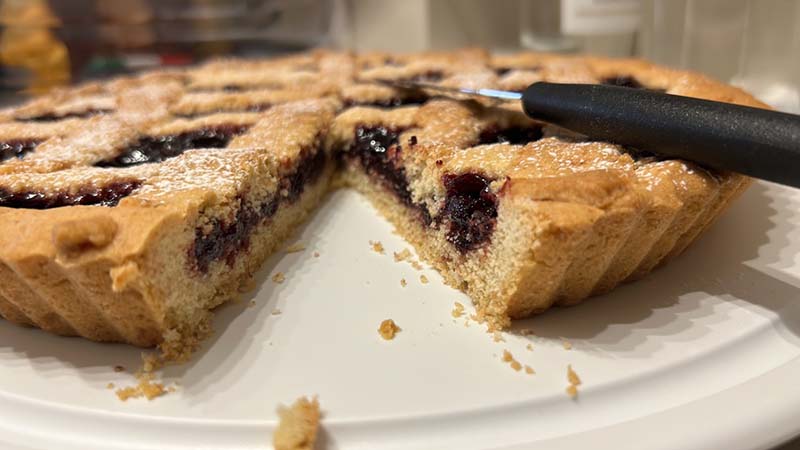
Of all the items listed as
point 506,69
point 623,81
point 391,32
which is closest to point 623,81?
point 623,81

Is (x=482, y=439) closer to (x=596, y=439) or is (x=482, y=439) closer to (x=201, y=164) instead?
(x=596, y=439)

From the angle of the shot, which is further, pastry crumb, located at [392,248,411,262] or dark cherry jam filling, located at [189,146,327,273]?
pastry crumb, located at [392,248,411,262]

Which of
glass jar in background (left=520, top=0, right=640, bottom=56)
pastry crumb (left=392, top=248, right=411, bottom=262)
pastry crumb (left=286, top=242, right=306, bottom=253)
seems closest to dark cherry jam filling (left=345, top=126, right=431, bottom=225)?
pastry crumb (left=392, top=248, right=411, bottom=262)

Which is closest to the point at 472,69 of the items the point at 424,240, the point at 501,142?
the point at 501,142

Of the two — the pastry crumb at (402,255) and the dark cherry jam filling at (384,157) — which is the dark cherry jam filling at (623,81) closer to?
the dark cherry jam filling at (384,157)

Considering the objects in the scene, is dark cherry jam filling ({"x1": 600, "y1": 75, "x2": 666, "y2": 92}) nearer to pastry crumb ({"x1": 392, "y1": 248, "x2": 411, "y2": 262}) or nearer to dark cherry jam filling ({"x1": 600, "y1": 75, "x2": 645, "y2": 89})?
dark cherry jam filling ({"x1": 600, "y1": 75, "x2": 645, "y2": 89})

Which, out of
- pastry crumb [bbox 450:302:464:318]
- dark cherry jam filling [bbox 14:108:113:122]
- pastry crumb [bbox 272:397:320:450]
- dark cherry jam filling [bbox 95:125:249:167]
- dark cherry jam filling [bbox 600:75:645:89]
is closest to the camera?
pastry crumb [bbox 272:397:320:450]

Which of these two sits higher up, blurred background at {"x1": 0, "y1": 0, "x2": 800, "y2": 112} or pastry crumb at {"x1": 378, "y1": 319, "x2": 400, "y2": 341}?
blurred background at {"x1": 0, "y1": 0, "x2": 800, "y2": 112}

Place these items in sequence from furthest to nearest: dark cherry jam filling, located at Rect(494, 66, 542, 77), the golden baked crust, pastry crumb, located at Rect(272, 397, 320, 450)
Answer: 1. dark cherry jam filling, located at Rect(494, 66, 542, 77)
2. the golden baked crust
3. pastry crumb, located at Rect(272, 397, 320, 450)
